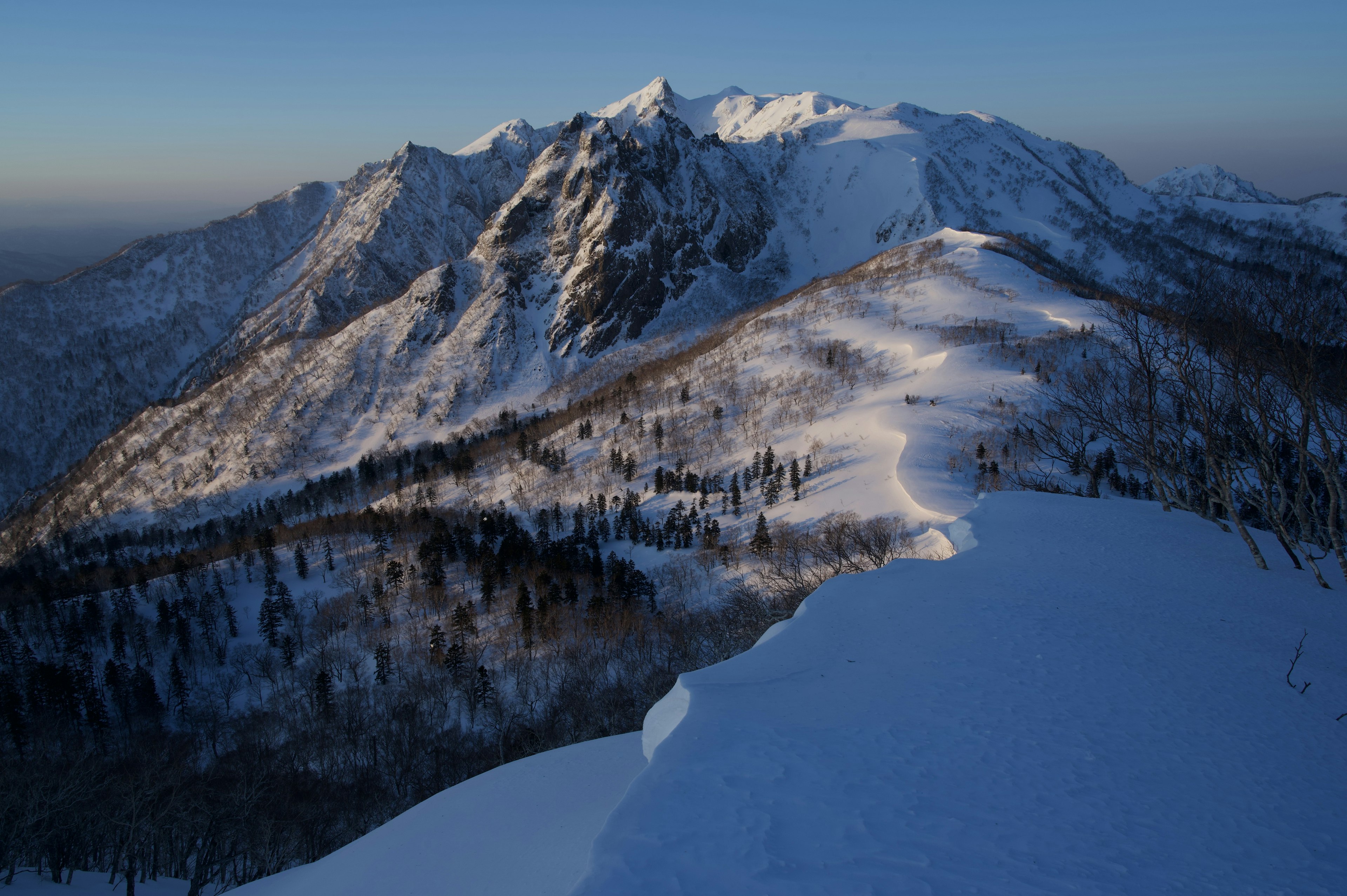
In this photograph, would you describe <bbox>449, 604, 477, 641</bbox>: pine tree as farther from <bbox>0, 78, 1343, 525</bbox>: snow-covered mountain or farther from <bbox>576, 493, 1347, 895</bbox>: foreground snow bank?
<bbox>0, 78, 1343, 525</bbox>: snow-covered mountain

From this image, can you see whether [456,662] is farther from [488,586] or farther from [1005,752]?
[1005,752]

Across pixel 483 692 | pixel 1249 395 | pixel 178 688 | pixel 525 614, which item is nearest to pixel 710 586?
pixel 525 614

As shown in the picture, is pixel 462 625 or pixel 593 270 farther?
pixel 593 270

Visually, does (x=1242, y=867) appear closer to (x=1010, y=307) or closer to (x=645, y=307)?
(x=1010, y=307)

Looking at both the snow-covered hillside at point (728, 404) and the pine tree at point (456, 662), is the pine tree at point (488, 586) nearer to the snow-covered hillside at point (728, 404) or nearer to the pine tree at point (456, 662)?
the pine tree at point (456, 662)

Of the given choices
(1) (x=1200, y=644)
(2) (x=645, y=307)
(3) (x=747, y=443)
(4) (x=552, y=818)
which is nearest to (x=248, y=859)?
(4) (x=552, y=818)

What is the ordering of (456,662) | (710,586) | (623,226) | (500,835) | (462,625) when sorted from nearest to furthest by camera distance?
(500,835)
(456,662)
(462,625)
(710,586)
(623,226)
